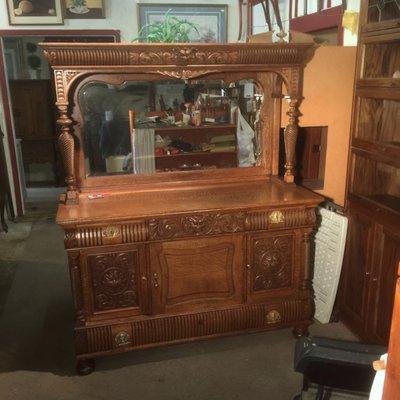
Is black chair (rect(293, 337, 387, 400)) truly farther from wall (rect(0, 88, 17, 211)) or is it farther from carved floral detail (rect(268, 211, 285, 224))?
wall (rect(0, 88, 17, 211))

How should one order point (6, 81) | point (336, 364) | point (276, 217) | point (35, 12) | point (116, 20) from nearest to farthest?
point (336, 364)
point (276, 217)
point (35, 12)
point (116, 20)
point (6, 81)

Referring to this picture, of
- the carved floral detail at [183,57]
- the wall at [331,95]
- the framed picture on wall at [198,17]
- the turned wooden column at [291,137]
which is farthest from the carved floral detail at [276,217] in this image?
the framed picture on wall at [198,17]

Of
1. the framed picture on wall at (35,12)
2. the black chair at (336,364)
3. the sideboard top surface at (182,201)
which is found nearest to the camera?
the black chair at (336,364)

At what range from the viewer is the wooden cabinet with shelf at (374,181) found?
213 centimetres

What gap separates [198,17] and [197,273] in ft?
8.79

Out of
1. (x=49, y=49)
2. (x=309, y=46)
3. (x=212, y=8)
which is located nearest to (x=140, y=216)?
(x=49, y=49)

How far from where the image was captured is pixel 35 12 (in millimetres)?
3859

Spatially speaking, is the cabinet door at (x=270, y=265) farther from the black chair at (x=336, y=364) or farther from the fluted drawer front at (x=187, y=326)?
the black chair at (x=336, y=364)

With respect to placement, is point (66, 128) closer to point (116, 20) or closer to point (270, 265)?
point (270, 265)

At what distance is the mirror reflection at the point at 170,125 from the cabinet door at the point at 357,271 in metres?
0.68

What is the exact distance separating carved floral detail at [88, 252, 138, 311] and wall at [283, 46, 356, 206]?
3.99 feet

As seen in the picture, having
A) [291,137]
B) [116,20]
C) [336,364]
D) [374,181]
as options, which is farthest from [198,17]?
[336,364]

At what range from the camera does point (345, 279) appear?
2.56m

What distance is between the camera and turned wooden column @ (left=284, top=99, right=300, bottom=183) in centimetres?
244
